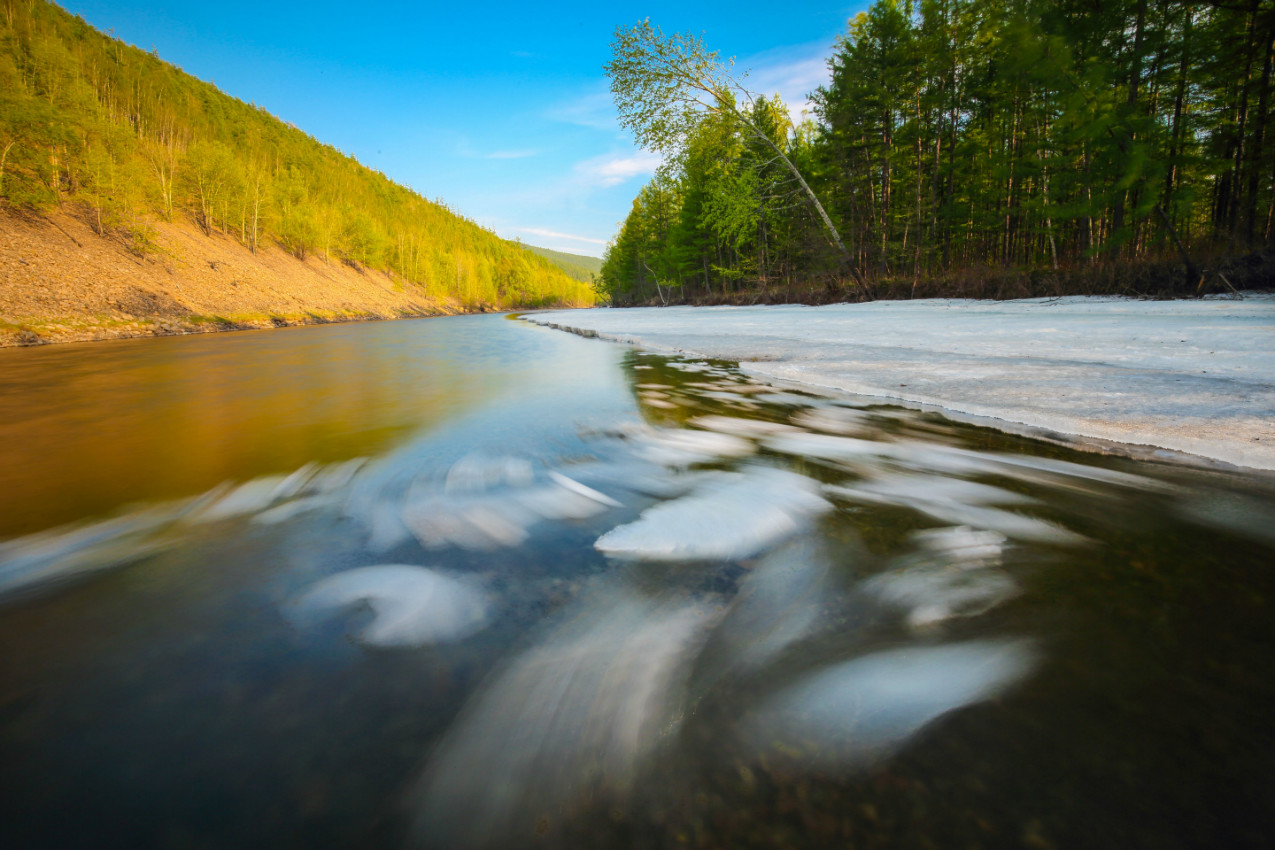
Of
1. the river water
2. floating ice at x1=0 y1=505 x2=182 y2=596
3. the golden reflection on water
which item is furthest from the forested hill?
the river water

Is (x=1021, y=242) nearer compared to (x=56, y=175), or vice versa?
(x=1021, y=242)

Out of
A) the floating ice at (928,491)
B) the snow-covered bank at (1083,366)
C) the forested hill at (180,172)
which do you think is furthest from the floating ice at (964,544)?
the forested hill at (180,172)

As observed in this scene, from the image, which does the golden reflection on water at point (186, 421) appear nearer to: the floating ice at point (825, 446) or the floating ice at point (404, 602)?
the floating ice at point (404, 602)

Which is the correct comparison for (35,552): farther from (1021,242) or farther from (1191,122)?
(1021,242)

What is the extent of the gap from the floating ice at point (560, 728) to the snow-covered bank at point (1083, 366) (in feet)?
9.98

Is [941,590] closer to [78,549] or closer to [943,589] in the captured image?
[943,589]

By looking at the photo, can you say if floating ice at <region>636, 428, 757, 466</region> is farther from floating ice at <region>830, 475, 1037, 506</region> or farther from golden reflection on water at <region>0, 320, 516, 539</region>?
golden reflection on water at <region>0, 320, 516, 539</region>

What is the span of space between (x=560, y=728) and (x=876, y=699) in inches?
28.1

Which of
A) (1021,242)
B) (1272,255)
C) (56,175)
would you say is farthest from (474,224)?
(1272,255)

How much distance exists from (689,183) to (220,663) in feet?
107

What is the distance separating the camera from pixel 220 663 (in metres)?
1.32

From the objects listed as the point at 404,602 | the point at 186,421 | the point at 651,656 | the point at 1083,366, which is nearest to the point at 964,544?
the point at 651,656

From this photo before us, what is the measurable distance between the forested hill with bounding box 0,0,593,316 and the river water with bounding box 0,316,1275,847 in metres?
37.8

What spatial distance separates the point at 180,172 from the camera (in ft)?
129
